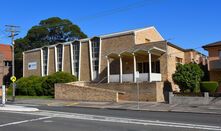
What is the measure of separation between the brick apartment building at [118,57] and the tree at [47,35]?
2186cm

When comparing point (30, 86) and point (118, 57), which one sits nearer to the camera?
point (118, 57)

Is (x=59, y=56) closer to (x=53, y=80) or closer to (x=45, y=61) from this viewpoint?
(x=45, y=61)

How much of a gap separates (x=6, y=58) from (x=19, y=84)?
25.0 m

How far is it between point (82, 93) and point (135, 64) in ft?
20.8

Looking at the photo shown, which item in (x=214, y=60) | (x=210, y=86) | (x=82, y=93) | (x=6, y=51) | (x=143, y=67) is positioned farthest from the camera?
(x=6, y=51)

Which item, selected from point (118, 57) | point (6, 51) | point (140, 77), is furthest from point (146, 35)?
point (6, 51)

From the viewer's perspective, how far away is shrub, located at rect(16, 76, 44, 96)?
45434 millimetres

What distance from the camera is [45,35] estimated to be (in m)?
76.9

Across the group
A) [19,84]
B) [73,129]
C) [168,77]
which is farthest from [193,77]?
[19,84]

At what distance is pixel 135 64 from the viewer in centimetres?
3631

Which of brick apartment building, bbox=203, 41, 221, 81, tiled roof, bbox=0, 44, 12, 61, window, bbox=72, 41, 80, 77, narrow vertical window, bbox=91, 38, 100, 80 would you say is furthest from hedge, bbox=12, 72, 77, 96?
tiled roof, bbox=0, 44, 12, 61

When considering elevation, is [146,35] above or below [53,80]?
above

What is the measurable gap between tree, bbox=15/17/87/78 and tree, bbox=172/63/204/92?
47.4 m

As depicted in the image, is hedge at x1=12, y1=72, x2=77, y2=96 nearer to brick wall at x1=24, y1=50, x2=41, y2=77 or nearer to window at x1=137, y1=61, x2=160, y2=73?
brick wall at x1=24, y1=50, x2=41, y2=77
